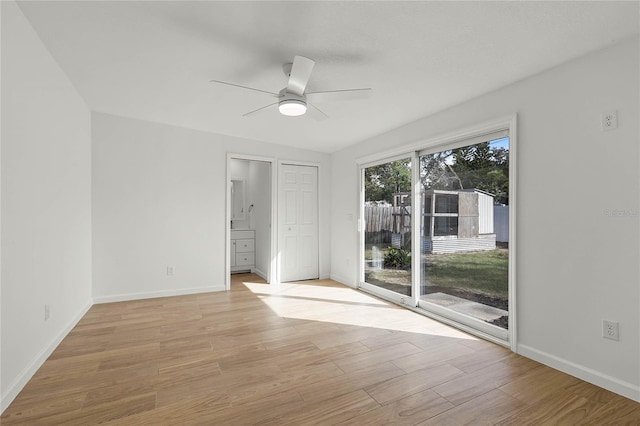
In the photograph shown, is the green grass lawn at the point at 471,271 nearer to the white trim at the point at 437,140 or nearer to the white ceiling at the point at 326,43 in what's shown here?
the white trim at the point at 437,140

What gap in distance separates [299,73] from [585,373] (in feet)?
9.92

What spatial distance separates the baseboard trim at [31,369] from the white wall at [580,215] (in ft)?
12.2

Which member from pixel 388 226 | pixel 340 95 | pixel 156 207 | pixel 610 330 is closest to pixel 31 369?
pixel 156 207

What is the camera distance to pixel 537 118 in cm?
258

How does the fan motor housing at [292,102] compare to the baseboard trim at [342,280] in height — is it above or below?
above

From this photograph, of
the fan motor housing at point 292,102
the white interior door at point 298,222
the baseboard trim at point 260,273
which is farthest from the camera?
the baseboard trim at point 260,273

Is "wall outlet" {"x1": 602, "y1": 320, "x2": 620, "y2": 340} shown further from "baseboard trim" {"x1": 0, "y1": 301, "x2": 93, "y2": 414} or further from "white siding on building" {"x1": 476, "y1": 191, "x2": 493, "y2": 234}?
"baseboard trim" {"x1": 0, "y1": 301, "x2": 93, "y2": 414}

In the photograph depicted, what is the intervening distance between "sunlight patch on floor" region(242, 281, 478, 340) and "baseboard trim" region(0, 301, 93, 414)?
2.08 m

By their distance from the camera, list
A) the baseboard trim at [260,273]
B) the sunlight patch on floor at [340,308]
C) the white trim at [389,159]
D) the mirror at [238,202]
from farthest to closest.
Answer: the mirror at [238,202] → the baseboard trim at [260,273] → the white trim at [389,159] → the sunlight patch on floor at [340,308]

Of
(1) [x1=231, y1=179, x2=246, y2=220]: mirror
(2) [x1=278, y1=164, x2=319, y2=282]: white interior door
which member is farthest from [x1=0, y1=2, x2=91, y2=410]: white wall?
(1) [x1=231, y1=179, x2=246, y2=220]: mirror

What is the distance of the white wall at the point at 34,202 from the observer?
1941 mm

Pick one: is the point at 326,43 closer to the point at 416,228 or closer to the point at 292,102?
the point at 292,102

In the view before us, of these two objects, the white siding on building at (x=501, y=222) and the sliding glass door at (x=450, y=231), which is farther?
the sliding glass door at (x=450, y=231)

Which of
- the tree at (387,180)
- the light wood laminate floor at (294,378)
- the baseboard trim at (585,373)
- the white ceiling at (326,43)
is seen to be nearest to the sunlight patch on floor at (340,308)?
the light wood laminate floor at (294,378)
